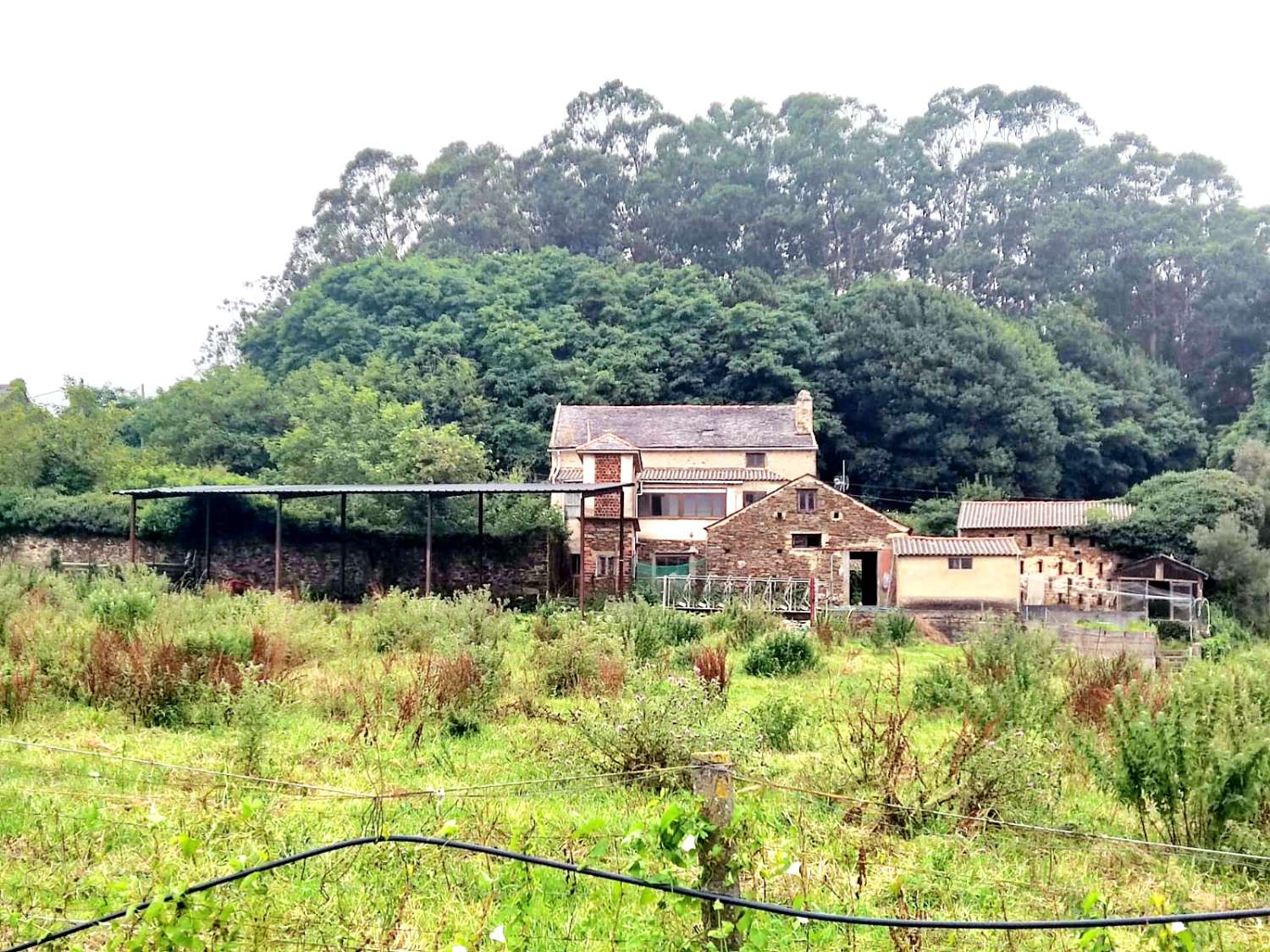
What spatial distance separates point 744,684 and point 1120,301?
5308 cm

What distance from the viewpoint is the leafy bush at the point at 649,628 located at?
46.4ft

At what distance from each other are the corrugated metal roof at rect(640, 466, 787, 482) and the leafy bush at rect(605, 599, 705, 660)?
16.9m

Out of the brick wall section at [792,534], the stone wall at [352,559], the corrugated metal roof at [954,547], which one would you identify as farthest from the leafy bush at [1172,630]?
the stone wall at [352,559]

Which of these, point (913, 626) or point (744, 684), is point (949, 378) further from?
point (744, 684)

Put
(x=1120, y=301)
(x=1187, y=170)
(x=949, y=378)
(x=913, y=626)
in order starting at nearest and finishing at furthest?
(x=913, y=626) → (x=949, y=378) → (x=1120, y=301) → (x=1187, y=170)

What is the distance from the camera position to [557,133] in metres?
70.9

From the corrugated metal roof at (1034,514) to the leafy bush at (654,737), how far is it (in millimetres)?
27446

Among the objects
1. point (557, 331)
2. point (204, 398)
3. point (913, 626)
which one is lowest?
point (913, 626)

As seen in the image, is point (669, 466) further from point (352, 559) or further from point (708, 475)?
point (352, 559)

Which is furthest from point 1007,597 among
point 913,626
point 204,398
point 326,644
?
point 204,398

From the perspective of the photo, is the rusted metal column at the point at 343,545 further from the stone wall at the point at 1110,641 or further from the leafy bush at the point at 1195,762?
the leafy bush at the point at 1195,762

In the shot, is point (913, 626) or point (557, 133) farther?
point (557, 133)

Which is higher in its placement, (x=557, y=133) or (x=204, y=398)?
(x=557, y=133)

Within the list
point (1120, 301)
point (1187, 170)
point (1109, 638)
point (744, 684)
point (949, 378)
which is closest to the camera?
point (744, 684)
